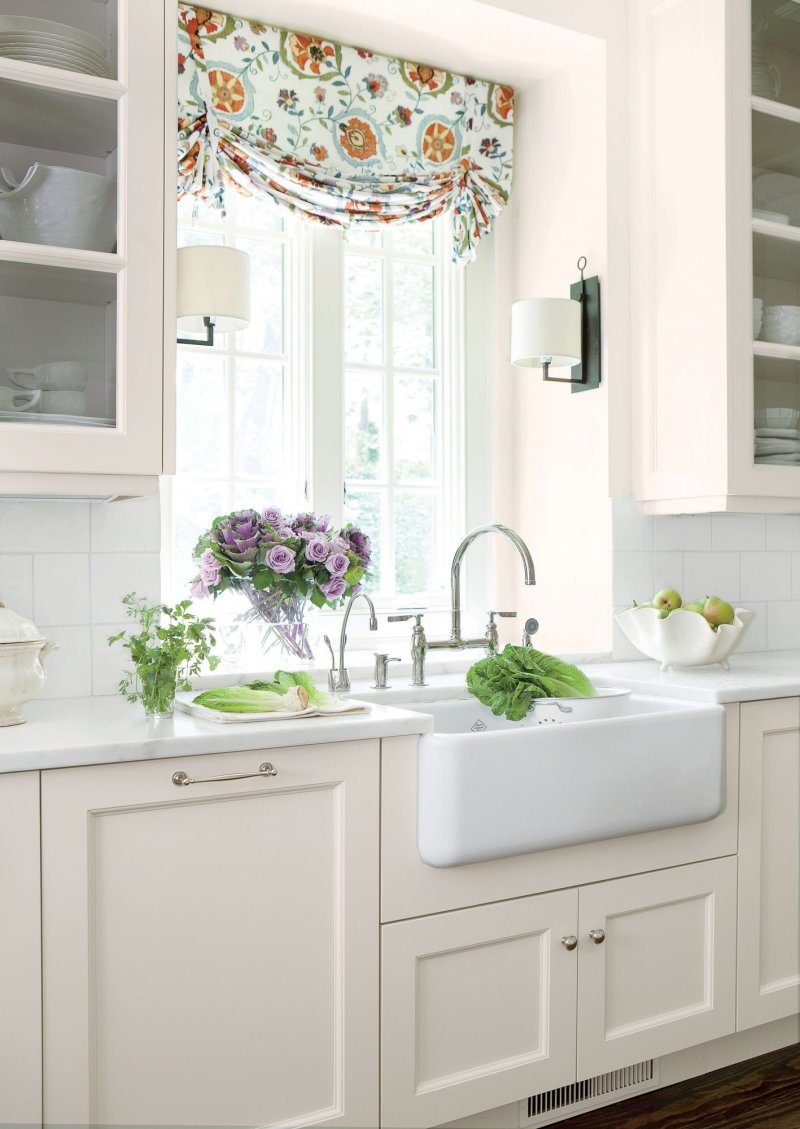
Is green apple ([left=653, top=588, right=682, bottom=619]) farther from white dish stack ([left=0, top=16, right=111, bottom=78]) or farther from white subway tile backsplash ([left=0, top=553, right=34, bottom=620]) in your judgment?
white dish stack ([left=0, top=16, right=111, bottom=78])

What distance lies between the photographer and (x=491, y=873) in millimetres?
1778

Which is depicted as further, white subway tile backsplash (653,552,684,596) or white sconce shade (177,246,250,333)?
white subway tile backsplash (653,552,684,596)

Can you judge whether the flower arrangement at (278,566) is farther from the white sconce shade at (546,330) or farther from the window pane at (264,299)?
the white sconce shade at (546,330)

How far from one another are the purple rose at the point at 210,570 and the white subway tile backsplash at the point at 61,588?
23cm

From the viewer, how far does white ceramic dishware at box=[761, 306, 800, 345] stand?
240 centimetres

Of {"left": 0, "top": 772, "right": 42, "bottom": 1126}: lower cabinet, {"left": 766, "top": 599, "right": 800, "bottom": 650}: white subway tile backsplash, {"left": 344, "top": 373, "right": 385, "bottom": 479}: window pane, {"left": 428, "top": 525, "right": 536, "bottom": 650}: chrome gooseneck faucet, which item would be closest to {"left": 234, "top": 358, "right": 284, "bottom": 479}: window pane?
{"left": 344, "top": 373, "right": 385, "bottom": 479}: window pane

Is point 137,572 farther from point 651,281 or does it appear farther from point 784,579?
point 784,579

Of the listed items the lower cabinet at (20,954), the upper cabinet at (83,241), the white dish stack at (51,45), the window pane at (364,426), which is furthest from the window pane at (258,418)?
the lower cabinet at (20,954)

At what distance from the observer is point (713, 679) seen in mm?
2225

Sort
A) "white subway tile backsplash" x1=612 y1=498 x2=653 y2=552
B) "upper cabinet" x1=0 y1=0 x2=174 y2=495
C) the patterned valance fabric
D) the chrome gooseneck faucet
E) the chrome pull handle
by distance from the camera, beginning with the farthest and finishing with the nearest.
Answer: "white subway tile backsplash" x1=612 y1=498 x2=653 y2=552
the patterned valance fabric
the chrome gooseneck faucet
"upper cabinet" x1=0 y1=0 x2=174 y2=495
the chrome pull handle

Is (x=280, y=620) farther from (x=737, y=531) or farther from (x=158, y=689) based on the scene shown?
(x=737, y=531)

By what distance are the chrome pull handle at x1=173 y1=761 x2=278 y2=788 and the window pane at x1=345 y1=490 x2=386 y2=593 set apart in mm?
1091

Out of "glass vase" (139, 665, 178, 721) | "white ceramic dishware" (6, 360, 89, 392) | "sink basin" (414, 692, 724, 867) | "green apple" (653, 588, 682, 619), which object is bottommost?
"sink basin" (414, 692, 724, 867)

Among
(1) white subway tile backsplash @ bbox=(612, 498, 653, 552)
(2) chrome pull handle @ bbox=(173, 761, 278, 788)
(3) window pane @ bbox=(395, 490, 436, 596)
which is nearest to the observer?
(2) chrome pull handle @ bbox=(173, 761, 278, 788)
